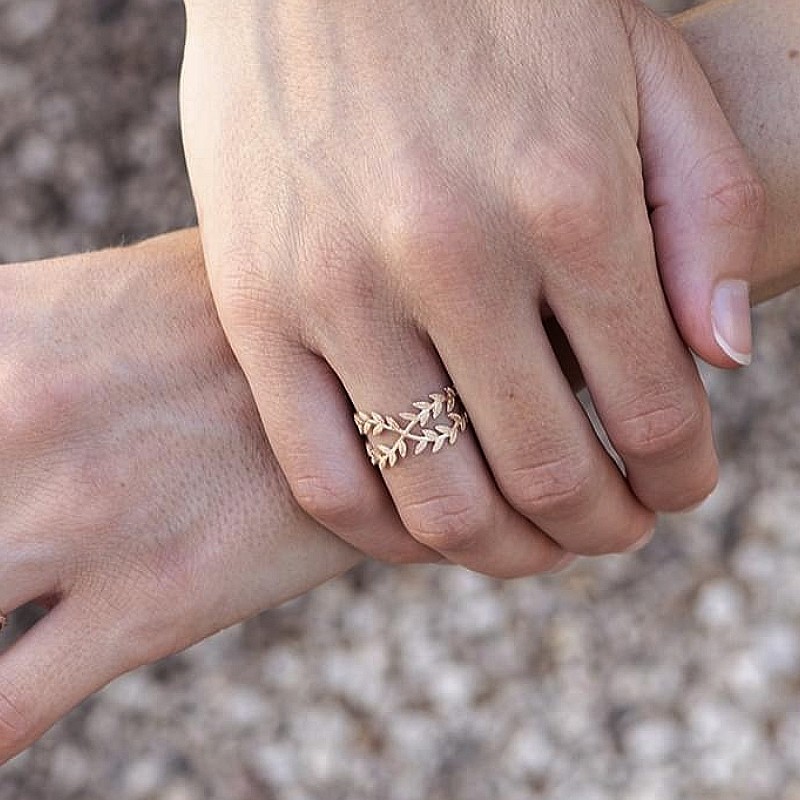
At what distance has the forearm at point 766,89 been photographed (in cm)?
91

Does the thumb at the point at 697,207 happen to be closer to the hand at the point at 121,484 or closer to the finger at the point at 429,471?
the finger at the point at 429,471

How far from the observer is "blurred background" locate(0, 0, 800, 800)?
131 centimetres

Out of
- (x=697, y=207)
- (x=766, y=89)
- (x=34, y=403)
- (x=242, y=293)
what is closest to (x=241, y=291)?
(x=242, y=293)

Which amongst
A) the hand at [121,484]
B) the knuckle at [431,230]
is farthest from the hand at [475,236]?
the hand at [121,484]

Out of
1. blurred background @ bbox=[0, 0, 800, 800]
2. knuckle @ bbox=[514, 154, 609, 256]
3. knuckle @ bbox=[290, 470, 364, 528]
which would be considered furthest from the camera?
blurred background @ bbox=[0, 0, 800, 800]

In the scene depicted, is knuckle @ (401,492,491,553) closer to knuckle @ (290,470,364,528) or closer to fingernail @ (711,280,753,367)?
knuckle @ (290,470,364,528)

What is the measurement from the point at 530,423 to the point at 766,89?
0.32 m

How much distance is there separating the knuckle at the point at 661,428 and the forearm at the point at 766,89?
164 mm

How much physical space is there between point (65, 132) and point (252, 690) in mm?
786

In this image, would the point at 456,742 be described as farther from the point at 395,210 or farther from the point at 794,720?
the point at 395,210

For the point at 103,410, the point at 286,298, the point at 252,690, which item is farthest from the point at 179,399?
the point at 252,690

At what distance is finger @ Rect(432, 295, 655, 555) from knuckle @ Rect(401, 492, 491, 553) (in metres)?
0.02

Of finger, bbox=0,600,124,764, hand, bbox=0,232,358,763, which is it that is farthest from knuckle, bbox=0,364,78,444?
→ finger, bbox=0,600,124,764

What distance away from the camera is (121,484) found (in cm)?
96
